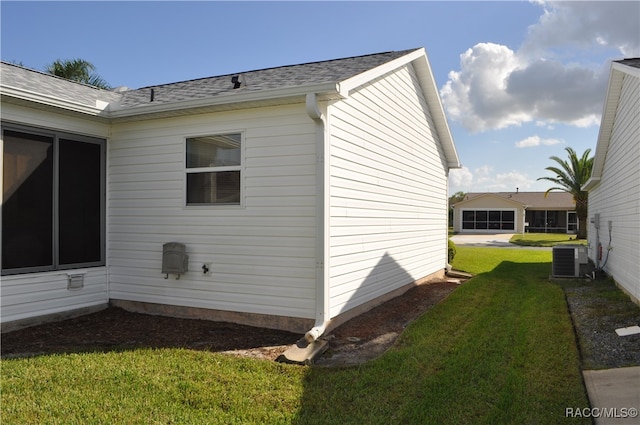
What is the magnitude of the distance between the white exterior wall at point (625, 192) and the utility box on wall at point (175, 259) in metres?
7.42

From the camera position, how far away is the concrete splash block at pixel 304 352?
4.62 meters

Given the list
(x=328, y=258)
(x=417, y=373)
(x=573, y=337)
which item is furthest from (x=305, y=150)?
(x=573, y=337)

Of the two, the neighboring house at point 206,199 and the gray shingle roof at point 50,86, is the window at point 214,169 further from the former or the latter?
the gray shingle roof at point 50,86

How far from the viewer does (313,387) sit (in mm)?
3973

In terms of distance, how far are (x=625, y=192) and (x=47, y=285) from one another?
407 inches

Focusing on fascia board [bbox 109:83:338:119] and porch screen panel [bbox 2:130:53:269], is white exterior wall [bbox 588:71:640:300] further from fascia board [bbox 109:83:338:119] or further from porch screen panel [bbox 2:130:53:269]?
porch screen panel [bbox 2:130:53:269]

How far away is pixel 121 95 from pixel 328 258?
6442 millimetres

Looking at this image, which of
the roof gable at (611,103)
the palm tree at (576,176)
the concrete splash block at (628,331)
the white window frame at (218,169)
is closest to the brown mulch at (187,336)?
the white window frame at (218,169)

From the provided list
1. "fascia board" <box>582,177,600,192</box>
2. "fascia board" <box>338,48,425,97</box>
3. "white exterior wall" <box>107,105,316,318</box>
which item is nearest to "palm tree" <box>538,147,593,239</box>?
"fascia board" <box>582,177,600,192</box>

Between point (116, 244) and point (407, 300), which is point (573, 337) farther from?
point (116, 244)

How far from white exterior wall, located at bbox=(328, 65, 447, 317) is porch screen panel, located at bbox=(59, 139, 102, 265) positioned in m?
4.08

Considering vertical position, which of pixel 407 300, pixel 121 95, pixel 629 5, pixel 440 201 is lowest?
pixel 407 300

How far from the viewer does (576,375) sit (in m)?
4.23

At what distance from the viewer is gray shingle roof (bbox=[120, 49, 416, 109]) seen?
6.94m
